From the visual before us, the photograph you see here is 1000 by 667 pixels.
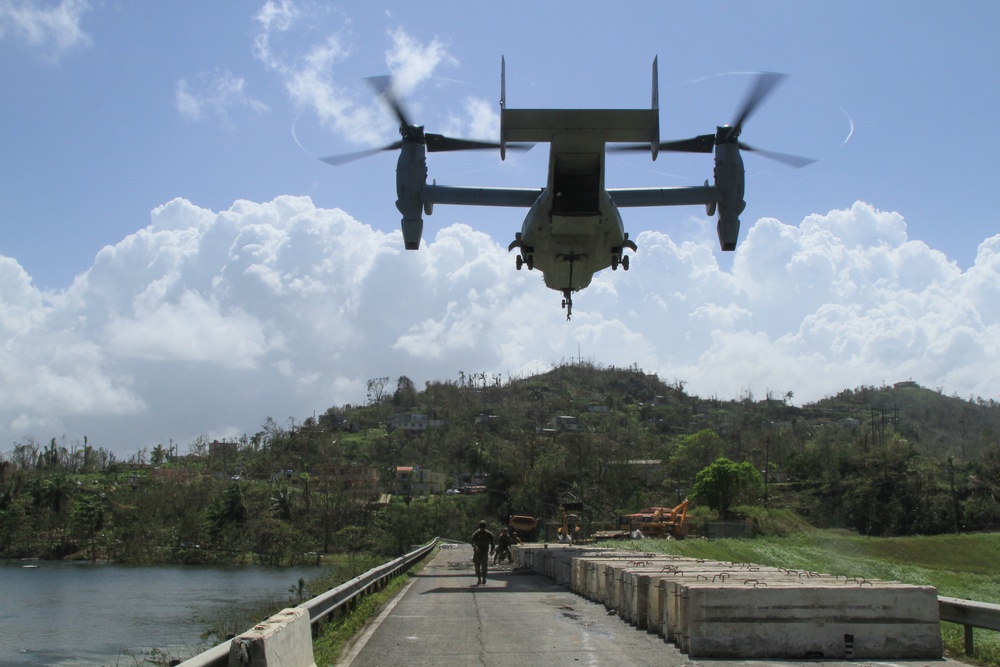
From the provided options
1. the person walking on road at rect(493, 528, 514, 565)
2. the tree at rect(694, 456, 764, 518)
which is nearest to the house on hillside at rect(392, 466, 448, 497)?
the tree at rect(694, 456, 764, 518)

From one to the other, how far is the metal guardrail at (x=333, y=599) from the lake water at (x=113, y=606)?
5785 millimetres

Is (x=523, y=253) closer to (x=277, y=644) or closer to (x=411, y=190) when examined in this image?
(x=411, y=190)

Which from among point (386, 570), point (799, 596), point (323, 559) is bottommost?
point (323, 559)

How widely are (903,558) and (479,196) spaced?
37.5 m

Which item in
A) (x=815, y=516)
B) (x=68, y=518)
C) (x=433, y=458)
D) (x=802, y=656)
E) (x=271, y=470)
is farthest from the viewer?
(x=433, y=458)

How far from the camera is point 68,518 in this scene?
87.7 metres

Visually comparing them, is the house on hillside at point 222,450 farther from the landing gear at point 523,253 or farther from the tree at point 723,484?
the landing gear at point 523,253

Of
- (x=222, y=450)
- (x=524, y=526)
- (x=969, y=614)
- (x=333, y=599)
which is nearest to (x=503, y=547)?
(x=333, y=599)

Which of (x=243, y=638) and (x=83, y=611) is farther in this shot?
(x=83, y=611)

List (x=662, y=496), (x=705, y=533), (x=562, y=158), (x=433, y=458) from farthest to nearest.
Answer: (x=433, y=458) < (x=662, y=496) < (x=705, y=533) < (x=562, y=158)

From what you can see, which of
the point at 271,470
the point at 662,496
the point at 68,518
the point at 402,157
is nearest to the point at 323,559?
the point at 68,518

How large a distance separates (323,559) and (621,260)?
64.6 m

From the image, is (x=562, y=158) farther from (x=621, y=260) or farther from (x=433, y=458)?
(x=433, y=458)

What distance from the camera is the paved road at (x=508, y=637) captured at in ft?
29.6
